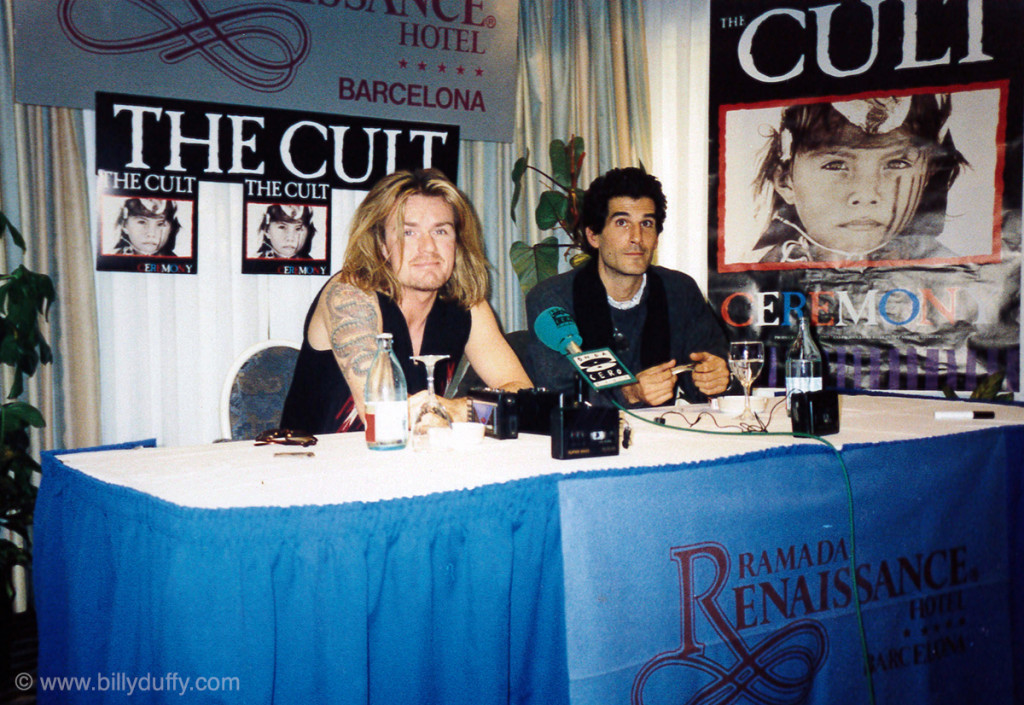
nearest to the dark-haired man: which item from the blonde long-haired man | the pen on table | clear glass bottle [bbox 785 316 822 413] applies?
the blonde long-haired man

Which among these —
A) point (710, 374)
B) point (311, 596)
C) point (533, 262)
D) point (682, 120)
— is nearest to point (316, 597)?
point (311, 596)

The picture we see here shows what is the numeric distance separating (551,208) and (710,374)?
1648 mm

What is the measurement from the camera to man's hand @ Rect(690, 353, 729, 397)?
2.42m

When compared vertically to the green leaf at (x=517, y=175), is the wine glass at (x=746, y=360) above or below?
below

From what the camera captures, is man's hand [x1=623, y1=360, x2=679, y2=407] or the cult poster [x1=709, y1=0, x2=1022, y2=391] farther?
the cult poster [x1=709, y1=0, x2=1022, y2=391]

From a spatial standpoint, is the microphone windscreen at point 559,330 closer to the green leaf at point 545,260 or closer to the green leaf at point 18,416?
the green leaf at point 18,416

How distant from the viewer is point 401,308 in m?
2.81

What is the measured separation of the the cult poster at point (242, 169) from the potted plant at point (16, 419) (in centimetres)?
63

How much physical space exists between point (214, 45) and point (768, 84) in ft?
8.37

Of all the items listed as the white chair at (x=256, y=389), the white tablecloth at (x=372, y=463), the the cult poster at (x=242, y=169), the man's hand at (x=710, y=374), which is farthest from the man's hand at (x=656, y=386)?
the the cult poster at (x=242, y=169)

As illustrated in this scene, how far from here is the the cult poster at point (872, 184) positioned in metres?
3.37

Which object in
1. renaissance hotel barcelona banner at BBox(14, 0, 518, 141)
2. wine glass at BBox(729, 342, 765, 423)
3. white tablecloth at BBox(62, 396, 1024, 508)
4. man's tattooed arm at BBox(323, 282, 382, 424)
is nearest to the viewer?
white tablecloth at BBox(62, 396, 1024, 508)

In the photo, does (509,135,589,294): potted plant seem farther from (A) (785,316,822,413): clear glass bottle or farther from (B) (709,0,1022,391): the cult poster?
(A) (785,316,822,413): clear glass bottle

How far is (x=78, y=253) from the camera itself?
121 inches
